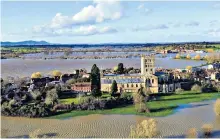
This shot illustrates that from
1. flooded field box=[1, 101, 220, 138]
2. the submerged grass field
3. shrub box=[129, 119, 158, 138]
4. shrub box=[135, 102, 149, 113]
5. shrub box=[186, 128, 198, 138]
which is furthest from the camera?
shrub box=[135, 102, 149, 113]

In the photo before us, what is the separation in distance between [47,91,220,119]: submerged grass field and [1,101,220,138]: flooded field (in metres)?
0.56

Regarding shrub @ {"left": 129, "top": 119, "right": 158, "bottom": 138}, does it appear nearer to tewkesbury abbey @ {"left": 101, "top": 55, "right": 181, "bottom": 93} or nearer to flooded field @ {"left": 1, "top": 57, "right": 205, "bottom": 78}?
tewkesbury abbey @ {"left": 101, "top": 55, "right": 181, "bottom": 93}

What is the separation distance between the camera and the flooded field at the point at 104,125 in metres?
Answer: 14.8

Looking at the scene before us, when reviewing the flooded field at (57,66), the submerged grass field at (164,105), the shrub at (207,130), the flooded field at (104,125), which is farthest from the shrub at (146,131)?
the flooded field at (57,66)

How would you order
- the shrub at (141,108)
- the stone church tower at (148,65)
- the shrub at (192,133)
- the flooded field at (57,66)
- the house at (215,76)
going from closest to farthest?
the shrub at (192,133), the shrub at (141,108), the stone church tower at (148,65), the house at (215,76), the flooded field at (57,66)

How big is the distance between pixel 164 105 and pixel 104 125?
15.2 ft

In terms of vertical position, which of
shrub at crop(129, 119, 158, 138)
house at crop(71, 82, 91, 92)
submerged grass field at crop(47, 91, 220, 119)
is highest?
house at crop(71, 82, 91, 92)

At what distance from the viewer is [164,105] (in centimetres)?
1984

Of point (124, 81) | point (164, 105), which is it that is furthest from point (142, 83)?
point (164, 105)

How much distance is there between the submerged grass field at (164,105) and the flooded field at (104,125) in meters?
0.56

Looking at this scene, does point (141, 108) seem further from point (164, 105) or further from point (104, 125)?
point (104, 125)

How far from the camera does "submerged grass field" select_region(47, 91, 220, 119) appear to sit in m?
18.1

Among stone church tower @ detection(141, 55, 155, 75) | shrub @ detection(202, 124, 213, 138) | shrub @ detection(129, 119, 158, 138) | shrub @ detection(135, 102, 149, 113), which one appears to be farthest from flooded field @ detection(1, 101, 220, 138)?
stone church tower @ detection(141, 55, 155, 75)

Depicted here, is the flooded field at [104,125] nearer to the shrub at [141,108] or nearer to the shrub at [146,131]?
the shrub at [141,108]
